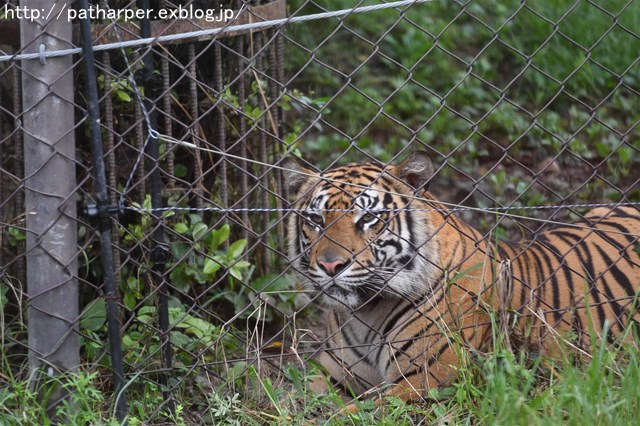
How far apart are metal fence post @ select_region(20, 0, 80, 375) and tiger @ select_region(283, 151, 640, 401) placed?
0.81 m

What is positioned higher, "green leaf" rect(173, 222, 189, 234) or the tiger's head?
the tiger's head

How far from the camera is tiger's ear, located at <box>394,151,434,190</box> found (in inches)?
140

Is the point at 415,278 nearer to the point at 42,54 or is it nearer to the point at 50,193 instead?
the point at 50,193

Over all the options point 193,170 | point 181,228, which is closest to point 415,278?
point 181,228

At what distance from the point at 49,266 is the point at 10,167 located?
85 cm

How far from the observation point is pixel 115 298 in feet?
9.75

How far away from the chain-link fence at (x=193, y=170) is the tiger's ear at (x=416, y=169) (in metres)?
0.17

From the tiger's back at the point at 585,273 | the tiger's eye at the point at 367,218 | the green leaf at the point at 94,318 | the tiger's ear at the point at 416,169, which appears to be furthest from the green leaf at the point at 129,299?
the tiger's back at the point at 585,273

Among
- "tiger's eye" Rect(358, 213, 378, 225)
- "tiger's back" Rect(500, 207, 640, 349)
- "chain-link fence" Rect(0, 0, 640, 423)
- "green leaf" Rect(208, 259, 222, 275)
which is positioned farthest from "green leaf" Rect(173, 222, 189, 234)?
"tiger's back" Rect(500, 207, 640, 349)

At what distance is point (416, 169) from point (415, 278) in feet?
1.40

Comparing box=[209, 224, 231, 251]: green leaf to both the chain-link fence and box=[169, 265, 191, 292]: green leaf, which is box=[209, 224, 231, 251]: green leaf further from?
box=[169, 265, 191, 292]: green leaf

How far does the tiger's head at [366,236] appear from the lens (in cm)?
357

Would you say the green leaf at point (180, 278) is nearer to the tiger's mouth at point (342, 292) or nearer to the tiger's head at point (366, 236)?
the tiger's head at point (366, 236)

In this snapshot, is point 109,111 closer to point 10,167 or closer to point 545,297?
point 10,167
